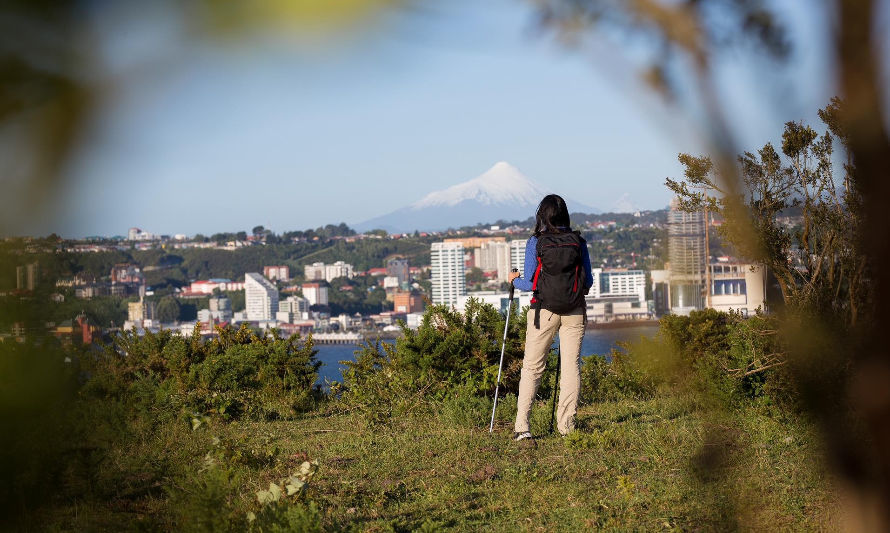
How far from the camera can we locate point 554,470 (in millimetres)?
4984

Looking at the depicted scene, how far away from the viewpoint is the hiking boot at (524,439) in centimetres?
588

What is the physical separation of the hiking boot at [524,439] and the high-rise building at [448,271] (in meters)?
34.4

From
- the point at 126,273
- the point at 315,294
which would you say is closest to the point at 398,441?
the point at 126,273

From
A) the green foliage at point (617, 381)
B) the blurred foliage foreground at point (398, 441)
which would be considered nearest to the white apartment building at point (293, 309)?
the green foliage at point (617, 381)

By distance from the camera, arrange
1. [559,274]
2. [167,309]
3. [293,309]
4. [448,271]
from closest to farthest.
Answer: [167,309] < [559,274] < [293,309] < [448,271]

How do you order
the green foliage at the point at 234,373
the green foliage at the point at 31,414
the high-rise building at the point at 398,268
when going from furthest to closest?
the high-rise building at the point at 398,268 < the green foliage at the point at 234,373 < the green foliage at the point at 31,414

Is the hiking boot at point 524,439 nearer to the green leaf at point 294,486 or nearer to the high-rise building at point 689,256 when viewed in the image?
the green leaf at point 294,486

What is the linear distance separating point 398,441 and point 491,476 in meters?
1.41

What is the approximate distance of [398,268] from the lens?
3653 centimetres

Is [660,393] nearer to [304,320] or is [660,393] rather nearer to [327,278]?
[327,278]

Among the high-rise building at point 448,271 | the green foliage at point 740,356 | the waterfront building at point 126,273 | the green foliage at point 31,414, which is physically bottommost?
the green foliage at point 740,356

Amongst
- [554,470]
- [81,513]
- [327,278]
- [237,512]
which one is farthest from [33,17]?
[327,278]

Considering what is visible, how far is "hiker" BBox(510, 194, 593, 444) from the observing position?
5.70 m

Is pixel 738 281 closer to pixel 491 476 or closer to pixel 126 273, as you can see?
pixel 126 273
